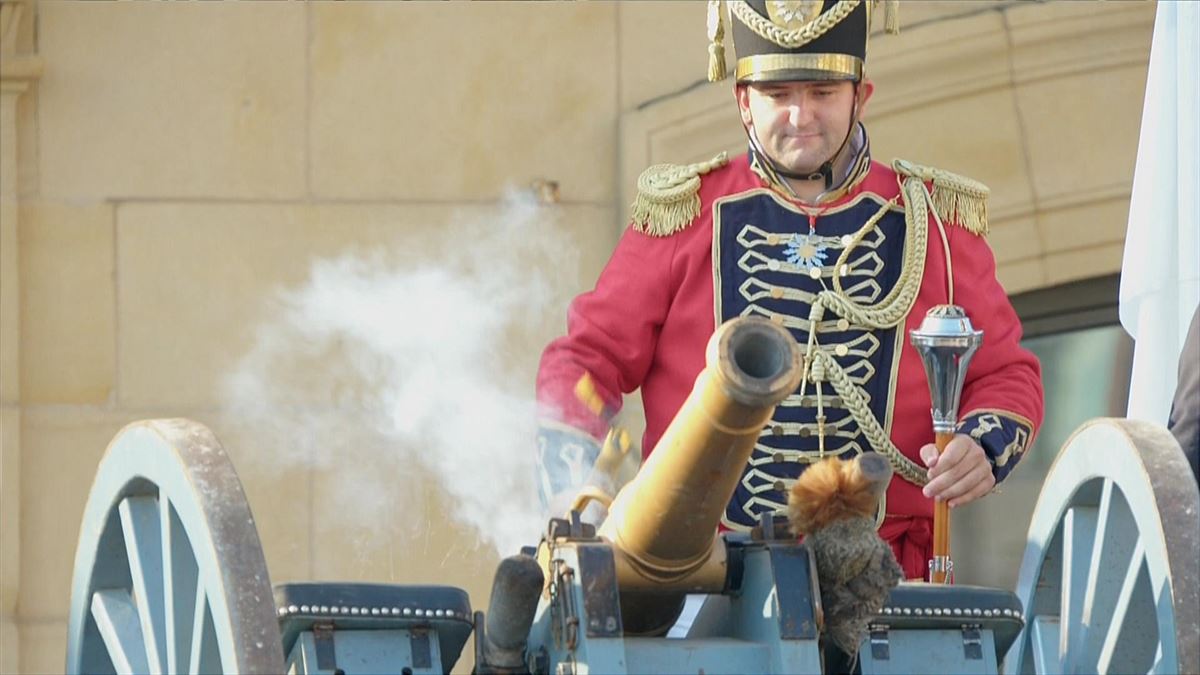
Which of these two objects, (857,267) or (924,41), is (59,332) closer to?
(924,41)

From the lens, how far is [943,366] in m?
4.40

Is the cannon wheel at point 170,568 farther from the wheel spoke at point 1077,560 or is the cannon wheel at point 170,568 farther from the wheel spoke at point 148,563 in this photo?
the wheel spoke at point 1077,560

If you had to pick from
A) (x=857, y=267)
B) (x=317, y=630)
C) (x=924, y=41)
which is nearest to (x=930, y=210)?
(x=857, y=267)

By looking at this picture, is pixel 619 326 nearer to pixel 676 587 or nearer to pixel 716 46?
pixel 716 46

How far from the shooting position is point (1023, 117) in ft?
22.4

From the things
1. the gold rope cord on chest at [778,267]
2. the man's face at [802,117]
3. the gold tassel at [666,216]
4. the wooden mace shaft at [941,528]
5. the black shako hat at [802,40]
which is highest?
the black shako hat at [802,40]

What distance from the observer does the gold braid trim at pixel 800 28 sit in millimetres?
4434

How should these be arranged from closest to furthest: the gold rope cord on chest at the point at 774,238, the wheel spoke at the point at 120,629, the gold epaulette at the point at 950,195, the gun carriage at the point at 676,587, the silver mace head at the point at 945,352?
the gun carriage at the point at 676,587 → the wheel spoke at the point at 120,629 → the silver mace head at the point at 945,352 → the gold rope cord on chest at the point at 774,238 → the gold epaulette at the point at 950,195

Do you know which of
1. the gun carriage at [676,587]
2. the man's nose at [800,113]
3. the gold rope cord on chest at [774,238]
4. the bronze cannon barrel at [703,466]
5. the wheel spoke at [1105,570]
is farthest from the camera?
the gold rope cord on chest at [774,238]

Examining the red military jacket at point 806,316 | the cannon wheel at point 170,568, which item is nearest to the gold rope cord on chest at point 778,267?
the red military jacket at point 806,316

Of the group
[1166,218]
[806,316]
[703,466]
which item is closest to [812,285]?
[806,316]

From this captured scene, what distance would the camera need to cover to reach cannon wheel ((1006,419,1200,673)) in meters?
3.64

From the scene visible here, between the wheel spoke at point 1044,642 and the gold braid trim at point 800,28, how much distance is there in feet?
3.16

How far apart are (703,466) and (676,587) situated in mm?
301
